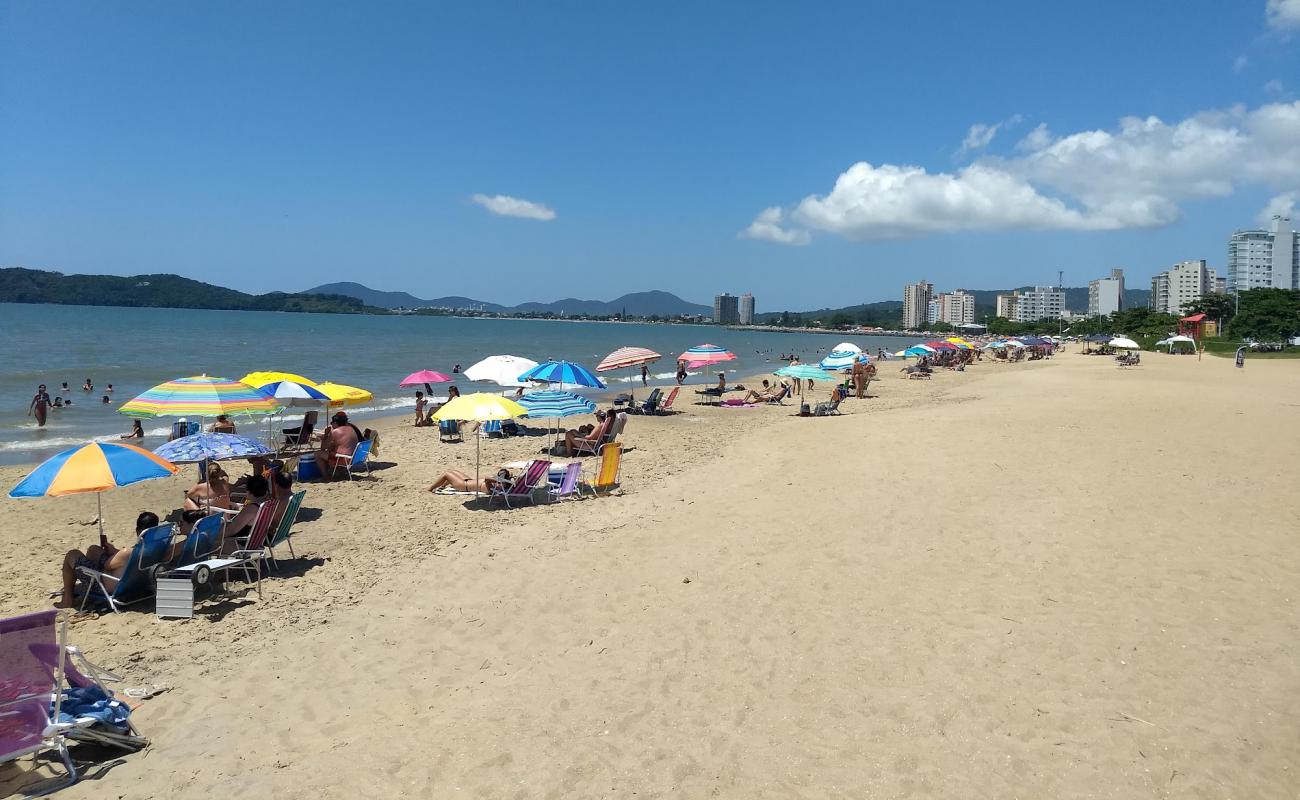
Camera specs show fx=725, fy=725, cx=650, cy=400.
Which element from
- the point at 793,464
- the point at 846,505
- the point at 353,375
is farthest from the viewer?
the point at 353,375

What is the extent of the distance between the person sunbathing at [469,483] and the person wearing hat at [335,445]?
5.92 ft

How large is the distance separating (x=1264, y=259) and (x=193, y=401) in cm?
19305

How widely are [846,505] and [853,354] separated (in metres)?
17.6

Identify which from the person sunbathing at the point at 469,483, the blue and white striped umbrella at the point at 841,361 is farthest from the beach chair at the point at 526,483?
the blue and white striped umbrella at the point at 841,361

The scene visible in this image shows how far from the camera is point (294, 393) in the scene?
1188 cm

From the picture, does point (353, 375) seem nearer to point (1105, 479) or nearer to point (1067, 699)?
point (1105, 479)

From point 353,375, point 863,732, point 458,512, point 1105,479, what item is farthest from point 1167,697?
point 353,375

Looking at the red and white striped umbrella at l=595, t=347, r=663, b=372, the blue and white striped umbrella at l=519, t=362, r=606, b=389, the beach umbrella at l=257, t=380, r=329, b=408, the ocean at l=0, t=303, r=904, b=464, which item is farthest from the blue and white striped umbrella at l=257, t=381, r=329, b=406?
the red and white striped umbrella at l=595, t=347, r=663, b=372

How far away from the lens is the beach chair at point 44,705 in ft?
12.5

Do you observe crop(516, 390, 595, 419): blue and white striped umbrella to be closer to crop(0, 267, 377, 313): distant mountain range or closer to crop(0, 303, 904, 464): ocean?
crop(0, 303, 904, 464): ocean

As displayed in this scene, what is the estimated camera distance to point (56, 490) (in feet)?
18.6

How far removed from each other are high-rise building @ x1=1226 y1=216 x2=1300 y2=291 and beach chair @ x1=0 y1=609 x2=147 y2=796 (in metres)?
187

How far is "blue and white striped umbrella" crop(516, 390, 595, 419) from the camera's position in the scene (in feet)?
38.2

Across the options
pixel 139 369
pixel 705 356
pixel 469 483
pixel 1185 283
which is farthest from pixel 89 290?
pixel 1185 283
